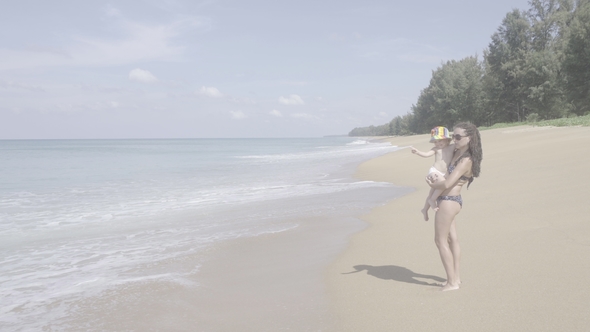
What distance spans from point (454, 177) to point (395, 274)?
1465mm

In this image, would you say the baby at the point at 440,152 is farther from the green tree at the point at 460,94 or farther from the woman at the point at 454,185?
the green tree at the point at 460,94

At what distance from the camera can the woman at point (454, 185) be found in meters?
3.96

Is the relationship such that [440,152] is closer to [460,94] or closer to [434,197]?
[434,197]

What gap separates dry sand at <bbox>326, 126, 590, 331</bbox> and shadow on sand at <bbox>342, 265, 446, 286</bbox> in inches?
0.4

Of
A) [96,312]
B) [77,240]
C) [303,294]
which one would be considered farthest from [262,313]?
[77,240]

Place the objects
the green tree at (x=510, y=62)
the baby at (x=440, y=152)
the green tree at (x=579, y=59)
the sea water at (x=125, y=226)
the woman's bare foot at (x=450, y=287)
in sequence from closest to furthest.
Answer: the baby at (x=440, y=152) → the woman's bare foot at (x=450, y=287) → the sea water at (x=125, y=226) → the green tree at (x=579, y=59) → the green tree at (x=510, y=62)

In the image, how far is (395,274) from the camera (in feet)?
16.0

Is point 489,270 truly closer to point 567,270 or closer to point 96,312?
point 567,270

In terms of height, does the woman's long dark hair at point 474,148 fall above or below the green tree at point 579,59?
below

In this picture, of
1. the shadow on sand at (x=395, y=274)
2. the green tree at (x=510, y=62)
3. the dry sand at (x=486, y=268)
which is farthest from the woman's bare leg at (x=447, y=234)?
the green tree at (x=510, y=62)

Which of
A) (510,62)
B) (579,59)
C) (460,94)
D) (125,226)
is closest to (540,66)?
(510,62)

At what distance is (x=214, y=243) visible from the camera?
22.8 feet

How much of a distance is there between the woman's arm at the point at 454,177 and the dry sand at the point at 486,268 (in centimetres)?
101

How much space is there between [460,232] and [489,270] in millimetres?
1664
